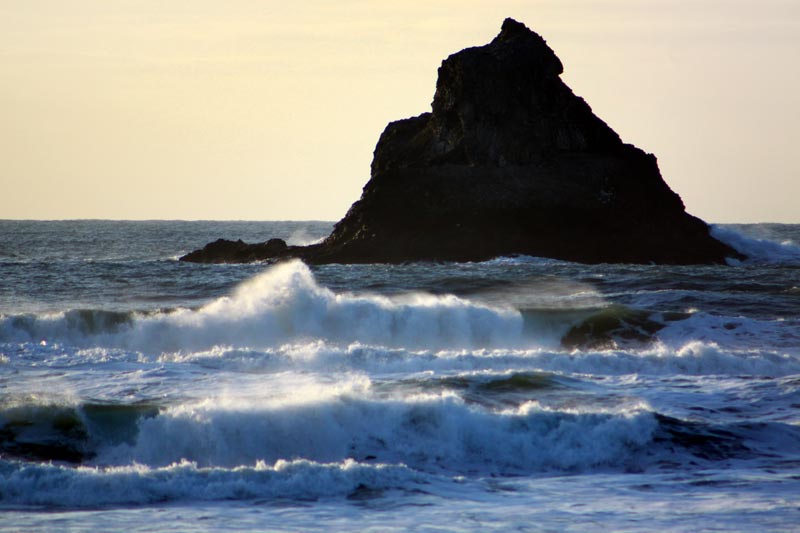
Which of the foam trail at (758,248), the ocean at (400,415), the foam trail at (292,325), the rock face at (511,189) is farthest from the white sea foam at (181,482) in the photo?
the foam trail at (758,248)

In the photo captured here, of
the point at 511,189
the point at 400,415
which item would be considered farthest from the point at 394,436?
the point at 511,189

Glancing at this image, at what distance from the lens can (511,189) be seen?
151 feet

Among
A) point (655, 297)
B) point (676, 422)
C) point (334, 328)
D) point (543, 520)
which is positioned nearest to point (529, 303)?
point (655, 297)

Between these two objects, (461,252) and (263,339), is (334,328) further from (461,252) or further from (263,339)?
(461,252)

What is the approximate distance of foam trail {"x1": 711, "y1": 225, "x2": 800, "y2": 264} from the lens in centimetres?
4775

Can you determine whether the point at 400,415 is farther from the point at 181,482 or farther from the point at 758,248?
the point at 758,248

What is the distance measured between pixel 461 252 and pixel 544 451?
31844 mm

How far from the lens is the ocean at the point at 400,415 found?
10.6m

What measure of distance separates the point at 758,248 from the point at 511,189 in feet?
39.8

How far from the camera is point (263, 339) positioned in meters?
23.8

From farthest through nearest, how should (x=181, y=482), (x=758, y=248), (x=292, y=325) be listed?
(x=758, y=248) < (x=292, y=325) < (x=181, y=482)

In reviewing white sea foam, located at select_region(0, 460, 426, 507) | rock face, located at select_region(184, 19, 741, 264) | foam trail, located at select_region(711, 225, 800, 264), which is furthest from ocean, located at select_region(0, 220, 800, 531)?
foam trail, located at select_region(711, 225, 800, 264)

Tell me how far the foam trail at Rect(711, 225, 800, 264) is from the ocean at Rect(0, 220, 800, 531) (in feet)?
66.6

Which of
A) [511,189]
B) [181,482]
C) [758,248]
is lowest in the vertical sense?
[181,482]
